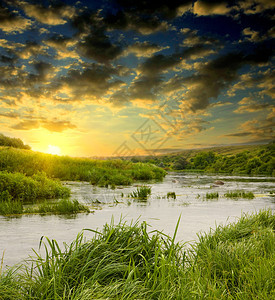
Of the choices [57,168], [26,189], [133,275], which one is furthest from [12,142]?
A: [133,275]

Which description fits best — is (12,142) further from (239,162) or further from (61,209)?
(239,162)

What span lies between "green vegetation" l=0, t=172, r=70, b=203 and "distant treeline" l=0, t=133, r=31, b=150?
71.6 ft

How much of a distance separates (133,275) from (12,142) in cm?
3185

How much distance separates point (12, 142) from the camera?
105 ft

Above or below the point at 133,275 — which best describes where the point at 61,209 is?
above

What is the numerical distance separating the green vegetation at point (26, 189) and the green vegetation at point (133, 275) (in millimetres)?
6834

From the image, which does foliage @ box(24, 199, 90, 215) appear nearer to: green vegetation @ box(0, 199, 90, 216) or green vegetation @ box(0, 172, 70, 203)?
green vegetation @ box(0, 199, 90, 216)

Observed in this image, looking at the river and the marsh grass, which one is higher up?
the marsh grass

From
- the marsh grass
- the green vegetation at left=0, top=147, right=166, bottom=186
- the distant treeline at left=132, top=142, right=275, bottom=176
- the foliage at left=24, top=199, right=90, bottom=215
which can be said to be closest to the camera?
the marsh grass

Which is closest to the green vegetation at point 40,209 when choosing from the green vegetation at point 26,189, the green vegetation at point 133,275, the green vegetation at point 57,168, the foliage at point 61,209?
the foliage at point 61,209

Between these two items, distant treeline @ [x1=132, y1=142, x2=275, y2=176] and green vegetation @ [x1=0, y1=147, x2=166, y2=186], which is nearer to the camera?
green vegetation @ [x1=0, y1=147, x2=166, y2=186]

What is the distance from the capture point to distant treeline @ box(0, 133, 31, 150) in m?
31.3

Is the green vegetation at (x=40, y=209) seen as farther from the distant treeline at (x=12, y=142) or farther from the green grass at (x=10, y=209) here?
the distant treeline at (x=12, y=142)

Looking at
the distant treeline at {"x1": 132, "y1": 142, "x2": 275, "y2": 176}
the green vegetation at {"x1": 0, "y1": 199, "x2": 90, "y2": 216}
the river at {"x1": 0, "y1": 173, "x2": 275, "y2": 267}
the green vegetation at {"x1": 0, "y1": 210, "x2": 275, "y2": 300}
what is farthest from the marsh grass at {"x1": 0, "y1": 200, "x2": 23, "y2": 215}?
the distant treeline at {"x1": 132, "y1": 142, "x2": 275, "y2": 176}
